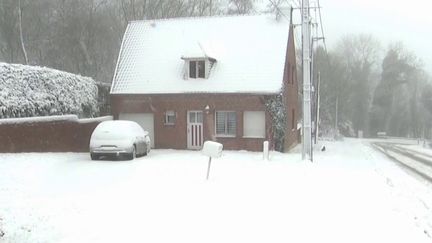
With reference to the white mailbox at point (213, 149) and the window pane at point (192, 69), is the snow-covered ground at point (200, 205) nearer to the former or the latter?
the white mailbox at point (213, 149)

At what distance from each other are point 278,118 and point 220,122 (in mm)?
3175

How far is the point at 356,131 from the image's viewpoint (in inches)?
3531

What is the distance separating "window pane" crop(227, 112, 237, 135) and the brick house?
0.05 m

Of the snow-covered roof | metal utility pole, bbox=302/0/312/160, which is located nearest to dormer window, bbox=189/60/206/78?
the snow-covered roof

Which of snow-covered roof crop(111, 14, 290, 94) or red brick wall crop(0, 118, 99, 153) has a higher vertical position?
snow-covered roof crop(111, 14, 290, 94)

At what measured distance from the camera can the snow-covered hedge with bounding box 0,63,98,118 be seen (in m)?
22.0

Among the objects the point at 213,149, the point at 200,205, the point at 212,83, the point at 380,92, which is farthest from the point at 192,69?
the point at 380,92

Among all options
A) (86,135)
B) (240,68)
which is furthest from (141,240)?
(240,68)

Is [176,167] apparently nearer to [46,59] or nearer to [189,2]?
[46,59]

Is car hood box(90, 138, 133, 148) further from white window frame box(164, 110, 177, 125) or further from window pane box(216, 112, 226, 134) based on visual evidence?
white window frame box(164, 110, 177, 125)

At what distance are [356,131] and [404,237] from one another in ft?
269

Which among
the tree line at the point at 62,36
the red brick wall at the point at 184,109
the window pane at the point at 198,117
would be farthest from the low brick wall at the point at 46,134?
the tree line at the point at 62,36

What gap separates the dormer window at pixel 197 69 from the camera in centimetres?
2992

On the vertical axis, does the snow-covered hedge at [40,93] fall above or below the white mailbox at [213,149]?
above
